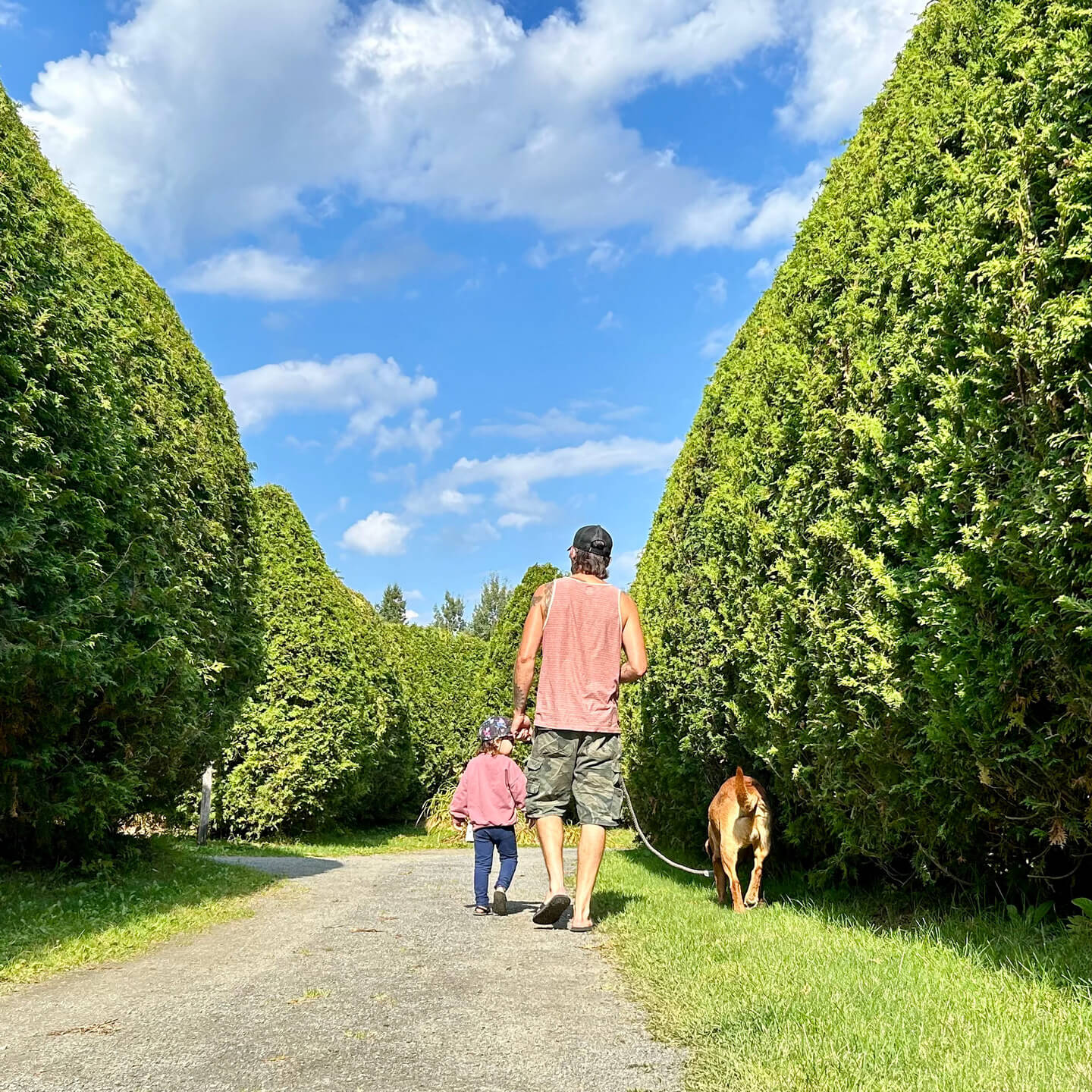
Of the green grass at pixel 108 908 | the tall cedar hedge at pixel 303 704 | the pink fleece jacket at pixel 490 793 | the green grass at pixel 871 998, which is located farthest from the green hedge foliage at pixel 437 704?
the green grass at pixel 871 998

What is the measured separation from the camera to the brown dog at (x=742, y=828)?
18.9 ft

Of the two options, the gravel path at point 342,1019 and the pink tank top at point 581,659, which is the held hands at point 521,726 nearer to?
the pink tank top at point 581,659

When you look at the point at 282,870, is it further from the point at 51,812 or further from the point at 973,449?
the point at 973,449

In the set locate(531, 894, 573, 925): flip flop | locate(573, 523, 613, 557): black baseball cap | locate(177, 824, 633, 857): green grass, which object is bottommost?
locate(177, 824, 633, 857): green grass

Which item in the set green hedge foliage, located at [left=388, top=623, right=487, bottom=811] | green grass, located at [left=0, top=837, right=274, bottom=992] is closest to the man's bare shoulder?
green grass, located at [left=0, top=837, right=274, bottom=992]

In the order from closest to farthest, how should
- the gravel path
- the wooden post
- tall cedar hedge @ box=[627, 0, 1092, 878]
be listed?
1. the gravel path
2. tall cedar hedge @ box=[627, 0, 1092, 878]
3. the wooden post

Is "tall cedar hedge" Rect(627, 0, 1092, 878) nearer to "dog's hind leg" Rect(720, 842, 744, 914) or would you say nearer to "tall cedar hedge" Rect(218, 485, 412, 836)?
"dog's hind leg" Rect(720, 842, 744, 914)

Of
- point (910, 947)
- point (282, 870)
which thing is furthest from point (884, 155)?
point (282, 870)

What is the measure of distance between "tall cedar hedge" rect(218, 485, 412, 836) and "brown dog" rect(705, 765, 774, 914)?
9.88 meters

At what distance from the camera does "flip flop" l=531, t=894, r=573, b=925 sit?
548 centimetres

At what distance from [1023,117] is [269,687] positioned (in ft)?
45.3

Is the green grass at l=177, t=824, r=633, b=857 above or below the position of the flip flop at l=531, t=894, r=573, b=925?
below

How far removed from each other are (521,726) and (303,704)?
420 inches

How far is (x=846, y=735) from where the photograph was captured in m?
4.93
